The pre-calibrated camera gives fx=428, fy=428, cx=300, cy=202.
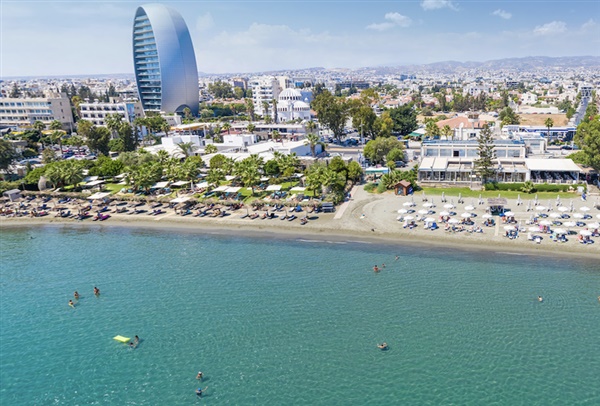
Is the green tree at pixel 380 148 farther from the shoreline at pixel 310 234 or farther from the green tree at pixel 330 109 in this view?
the shoreline at pixel 310 234

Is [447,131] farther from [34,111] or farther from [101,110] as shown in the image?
[34,111]

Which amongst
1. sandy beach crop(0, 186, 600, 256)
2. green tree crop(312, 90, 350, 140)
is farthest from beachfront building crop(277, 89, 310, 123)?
sandy beach crop(0, 186, 600, 256)

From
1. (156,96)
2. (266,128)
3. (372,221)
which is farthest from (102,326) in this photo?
(156,96)

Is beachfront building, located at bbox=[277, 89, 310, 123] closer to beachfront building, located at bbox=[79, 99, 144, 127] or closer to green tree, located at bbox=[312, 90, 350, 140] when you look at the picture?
green tree, located at bbox=[312, 90, 350, 140]

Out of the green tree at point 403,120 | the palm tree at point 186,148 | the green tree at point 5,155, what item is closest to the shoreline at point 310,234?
the green tree at point 5,155

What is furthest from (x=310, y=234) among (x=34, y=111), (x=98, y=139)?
(x=34, y=111)

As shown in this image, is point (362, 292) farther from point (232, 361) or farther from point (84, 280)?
point (84, 280)
